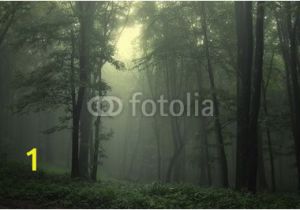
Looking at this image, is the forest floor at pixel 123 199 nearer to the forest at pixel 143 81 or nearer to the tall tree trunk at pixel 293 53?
the forest at pixel 143 81

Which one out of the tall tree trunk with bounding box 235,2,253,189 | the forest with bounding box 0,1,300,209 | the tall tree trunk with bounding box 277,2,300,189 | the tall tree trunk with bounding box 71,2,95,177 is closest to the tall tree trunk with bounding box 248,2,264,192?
the forest with bounding box 0,1,300,209

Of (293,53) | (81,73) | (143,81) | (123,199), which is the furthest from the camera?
(143,81)

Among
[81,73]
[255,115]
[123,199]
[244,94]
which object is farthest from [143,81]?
[123,199]

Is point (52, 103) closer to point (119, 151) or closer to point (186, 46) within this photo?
point (186, 46)

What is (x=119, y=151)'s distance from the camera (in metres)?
64.1

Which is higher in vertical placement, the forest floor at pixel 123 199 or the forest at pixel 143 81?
the forest at pixel 143 81

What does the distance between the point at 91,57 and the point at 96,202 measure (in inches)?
326

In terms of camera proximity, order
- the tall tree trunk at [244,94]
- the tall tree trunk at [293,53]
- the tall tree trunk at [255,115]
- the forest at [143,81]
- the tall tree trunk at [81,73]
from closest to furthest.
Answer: the forest at [143,81] < the tall tree trunk at [255,115] < the tall tree trunk at [244,94] < the tall tree trunk at [81,73] < the tall tree trunk at [293,53]

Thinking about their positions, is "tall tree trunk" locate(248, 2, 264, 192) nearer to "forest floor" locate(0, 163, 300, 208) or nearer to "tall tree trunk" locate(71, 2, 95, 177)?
"forest floor" locate(0, 163, 300, 208)

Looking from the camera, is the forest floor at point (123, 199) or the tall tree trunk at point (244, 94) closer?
the forest floor at point (123, 199)

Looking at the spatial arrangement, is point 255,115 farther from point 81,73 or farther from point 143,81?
point 143,81

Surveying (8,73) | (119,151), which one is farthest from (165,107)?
(119,151)

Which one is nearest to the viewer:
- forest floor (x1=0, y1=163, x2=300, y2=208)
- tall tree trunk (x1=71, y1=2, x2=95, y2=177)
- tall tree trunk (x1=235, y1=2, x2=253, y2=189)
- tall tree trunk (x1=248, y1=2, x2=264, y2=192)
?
forest floor (x1=0, y1=163, x2=300, y2=208)

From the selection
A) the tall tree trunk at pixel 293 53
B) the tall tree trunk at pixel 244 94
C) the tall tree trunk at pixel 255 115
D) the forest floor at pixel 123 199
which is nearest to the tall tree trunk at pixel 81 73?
the forest floor at pixel 123 199
